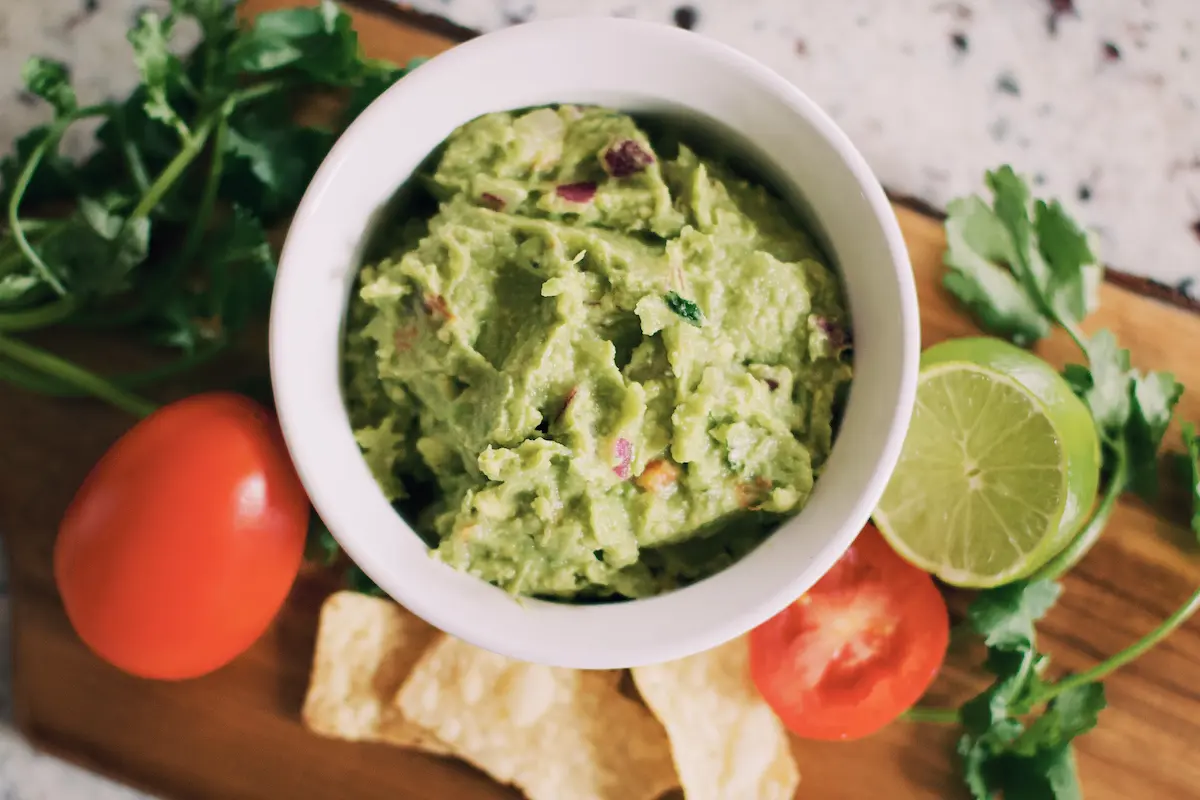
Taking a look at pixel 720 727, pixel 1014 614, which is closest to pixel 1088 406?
pixel 1014 614

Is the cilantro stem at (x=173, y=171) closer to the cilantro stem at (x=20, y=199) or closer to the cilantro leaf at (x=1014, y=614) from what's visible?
the cilantro stem at (x=20, y=199)

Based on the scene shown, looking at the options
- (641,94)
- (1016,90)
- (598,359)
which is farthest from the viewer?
(1016,90)

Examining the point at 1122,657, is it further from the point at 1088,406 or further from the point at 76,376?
→ the point at 76,376

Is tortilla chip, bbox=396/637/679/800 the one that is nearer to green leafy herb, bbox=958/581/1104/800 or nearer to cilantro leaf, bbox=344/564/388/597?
cilantro leaf, bbox=344/564/388/597

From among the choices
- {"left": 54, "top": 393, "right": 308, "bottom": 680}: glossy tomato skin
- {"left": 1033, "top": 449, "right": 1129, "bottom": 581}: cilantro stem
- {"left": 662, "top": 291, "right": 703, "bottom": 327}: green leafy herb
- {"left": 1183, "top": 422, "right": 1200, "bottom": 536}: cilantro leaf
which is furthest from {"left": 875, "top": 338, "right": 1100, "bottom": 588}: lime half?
{"left": 54, "top": 393, "right": 308, "bottom": 680}: glossy tomato skin

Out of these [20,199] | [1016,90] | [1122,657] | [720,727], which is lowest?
[720,727]

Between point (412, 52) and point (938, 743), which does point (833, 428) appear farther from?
point (412, 52)

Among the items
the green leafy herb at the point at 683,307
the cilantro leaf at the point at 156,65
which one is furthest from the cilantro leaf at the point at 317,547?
the green leafy herb at the point at 683,307
